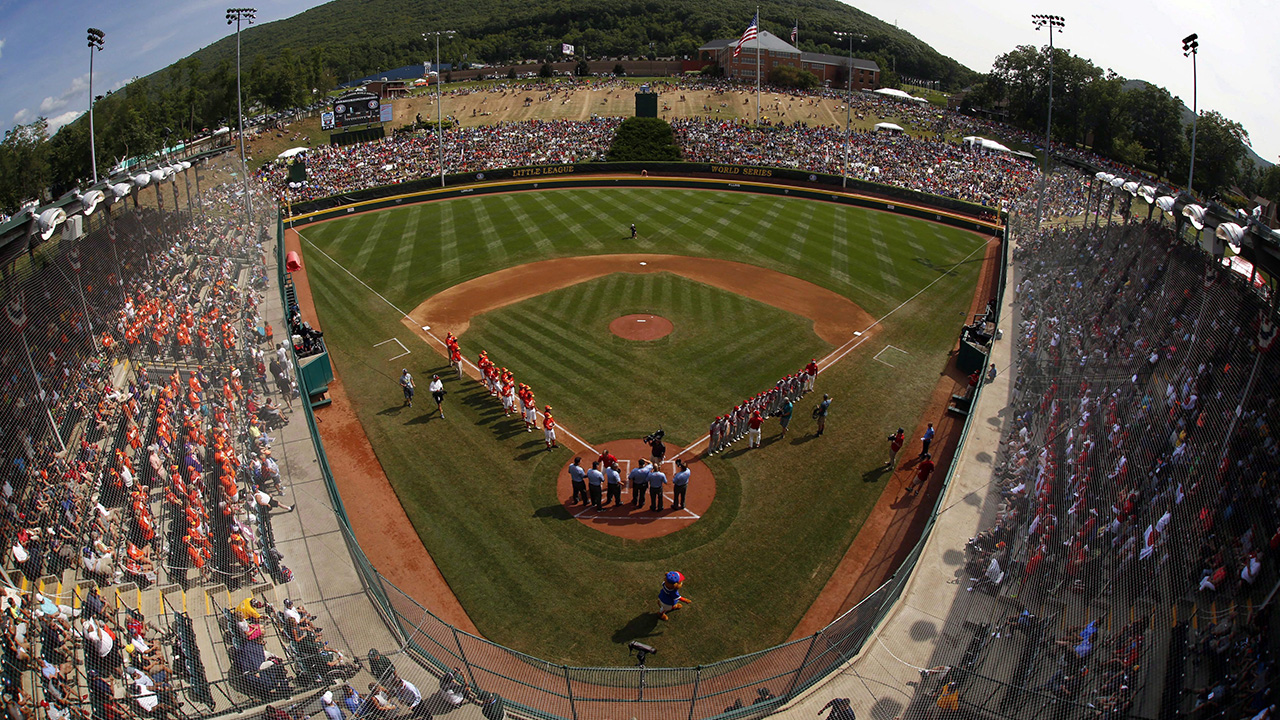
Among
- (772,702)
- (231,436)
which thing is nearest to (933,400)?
(772,702)

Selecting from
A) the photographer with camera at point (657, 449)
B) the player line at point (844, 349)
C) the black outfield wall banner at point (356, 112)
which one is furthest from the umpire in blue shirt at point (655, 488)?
the black outfield wall banner at point (356, 112)

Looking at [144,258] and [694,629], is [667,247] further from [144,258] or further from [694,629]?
[694,629]

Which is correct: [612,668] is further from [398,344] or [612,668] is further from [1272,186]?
[1272,186]

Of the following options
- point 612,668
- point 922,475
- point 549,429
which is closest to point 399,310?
point 549,429

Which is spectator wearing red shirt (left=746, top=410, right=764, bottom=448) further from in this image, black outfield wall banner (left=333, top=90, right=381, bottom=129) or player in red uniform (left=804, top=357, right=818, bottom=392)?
black outfield wall banner (left=333, top=90, right=381, bottom=129)

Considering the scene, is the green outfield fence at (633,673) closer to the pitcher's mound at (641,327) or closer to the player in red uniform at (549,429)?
the player in red uniform at (549,429)

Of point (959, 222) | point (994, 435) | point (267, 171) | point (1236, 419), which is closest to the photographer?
point (1236, 419)
